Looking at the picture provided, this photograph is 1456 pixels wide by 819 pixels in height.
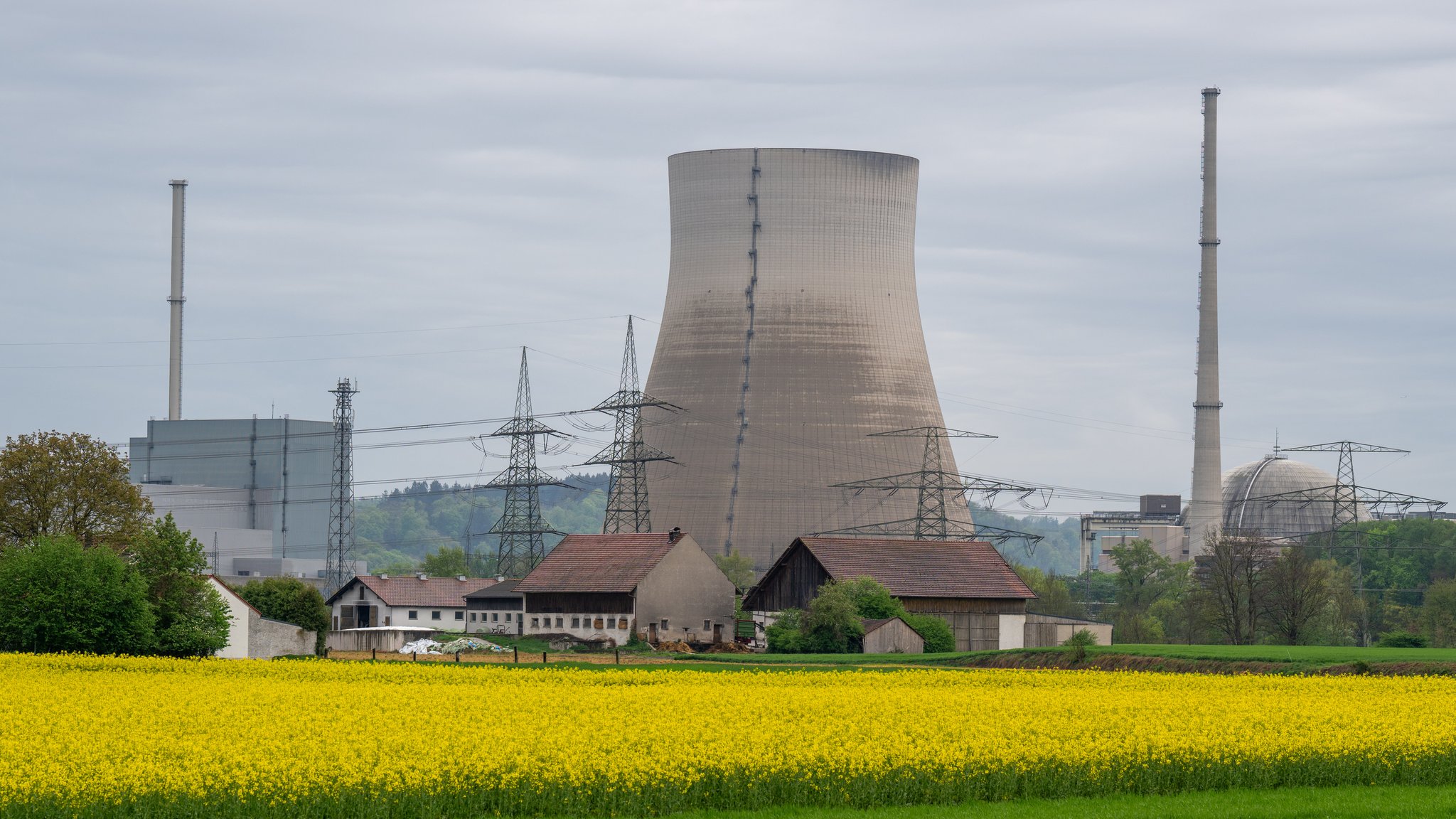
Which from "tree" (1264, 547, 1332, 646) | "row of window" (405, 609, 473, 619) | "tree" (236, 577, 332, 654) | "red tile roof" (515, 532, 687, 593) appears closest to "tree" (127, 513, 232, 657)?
"tree" (236, 577, 332, 654)

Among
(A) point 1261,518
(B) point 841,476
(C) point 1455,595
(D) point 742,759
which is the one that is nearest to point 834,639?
(B) point 841,476

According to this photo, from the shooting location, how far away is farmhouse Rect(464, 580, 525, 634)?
63219 mm

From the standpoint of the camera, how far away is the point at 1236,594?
60.9 m

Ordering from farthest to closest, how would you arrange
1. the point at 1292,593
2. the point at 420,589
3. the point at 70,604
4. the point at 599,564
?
the point at 420,589, the point at 599,564, the point at 1292,593, the point at 70,604

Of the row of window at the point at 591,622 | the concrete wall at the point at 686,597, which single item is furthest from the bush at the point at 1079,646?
the row of window at the point at 591,622

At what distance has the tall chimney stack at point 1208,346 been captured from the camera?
84.0m

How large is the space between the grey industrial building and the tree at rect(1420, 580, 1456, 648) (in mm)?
56257

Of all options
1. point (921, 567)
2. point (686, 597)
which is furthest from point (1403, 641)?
point (686, 597)

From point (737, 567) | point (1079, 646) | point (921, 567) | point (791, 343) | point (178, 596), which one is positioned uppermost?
point (791, 343)

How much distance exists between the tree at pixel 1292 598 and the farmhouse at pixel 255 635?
28996 mm

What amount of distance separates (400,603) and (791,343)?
674 inches

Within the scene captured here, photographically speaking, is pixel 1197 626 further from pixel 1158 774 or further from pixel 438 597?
pixel 1158 774

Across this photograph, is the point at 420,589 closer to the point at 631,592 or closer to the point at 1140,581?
the point at 631,592

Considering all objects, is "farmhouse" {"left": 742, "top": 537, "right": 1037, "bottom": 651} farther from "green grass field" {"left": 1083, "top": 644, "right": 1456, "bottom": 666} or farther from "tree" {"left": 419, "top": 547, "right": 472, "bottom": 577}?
"tree" {"left": 419, "top": 547, "right": 472, "bottom": 577}
